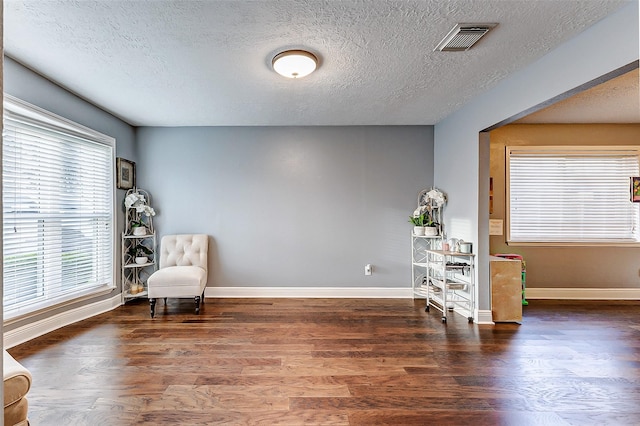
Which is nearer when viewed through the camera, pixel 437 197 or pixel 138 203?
pixel 437 197

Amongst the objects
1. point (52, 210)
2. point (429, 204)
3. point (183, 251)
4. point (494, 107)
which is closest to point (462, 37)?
point (494, 107)

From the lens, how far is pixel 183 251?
4.07m

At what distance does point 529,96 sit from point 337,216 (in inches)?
99.5

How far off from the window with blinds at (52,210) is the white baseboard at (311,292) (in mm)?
1402

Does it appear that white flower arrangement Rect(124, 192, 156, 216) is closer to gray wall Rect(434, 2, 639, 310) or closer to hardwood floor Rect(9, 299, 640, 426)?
hardwood floor Rect(9, 299, 640, 426)

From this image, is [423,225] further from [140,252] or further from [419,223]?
[140,252]

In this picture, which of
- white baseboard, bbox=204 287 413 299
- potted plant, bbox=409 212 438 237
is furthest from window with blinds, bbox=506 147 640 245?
white baseboard, bbox=204 287 413 299

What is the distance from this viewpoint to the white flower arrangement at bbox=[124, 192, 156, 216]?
3962mm

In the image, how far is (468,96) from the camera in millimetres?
3230

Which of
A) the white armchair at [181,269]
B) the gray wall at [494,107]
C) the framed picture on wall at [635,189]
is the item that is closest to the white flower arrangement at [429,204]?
the gray wall at [494,107]

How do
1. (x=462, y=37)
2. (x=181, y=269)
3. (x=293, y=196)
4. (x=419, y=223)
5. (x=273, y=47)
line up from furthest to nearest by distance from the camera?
(x=293, y=196) → (x=419, y=223) → (x=181, y=269) → (x=273, y=47) → (x=462, y=37)

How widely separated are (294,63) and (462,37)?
123cm

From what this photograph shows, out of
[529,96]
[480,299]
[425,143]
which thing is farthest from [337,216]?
[529,96]

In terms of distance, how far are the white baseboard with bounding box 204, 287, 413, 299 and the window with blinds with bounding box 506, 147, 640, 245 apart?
5.89 feet
